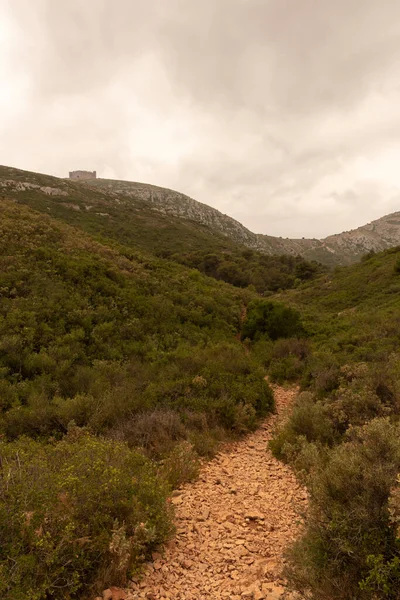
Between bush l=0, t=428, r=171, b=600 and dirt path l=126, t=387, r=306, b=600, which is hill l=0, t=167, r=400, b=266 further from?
bush l=0, t=428, r=171, b=600

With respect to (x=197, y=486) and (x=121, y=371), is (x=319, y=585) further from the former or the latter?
(x=121, y=371)

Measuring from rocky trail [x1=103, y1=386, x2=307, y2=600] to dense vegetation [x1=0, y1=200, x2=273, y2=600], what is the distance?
32 centimetres

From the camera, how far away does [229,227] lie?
10762 centimetres

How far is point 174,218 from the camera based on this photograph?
7231 centimetres

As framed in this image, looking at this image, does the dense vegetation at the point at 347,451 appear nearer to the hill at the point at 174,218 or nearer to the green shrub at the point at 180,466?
the green shrub at the point at 180,466

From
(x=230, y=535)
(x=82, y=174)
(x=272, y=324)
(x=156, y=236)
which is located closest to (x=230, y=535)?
(x=230, y=535)

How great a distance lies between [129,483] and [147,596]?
1.14 meters

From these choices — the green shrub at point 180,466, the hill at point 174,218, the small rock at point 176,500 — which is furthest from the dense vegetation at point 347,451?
the hill at point 174,218

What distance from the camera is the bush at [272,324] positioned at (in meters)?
17.4

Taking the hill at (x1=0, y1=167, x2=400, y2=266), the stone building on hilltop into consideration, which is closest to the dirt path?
the hill at (x1=0, y1=167, x2=400, y2=266)

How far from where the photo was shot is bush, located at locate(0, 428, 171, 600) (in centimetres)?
307

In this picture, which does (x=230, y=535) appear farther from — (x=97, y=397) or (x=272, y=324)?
(x=272, y=324)

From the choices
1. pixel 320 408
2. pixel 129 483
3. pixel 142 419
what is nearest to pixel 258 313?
pixel 320 408

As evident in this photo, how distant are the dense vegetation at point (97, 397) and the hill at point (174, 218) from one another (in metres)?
29.5
